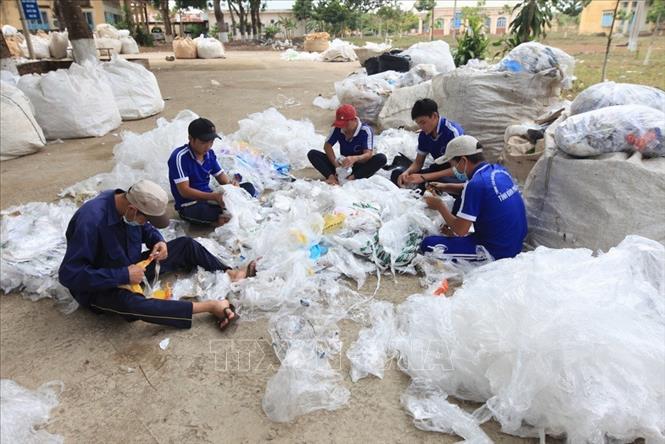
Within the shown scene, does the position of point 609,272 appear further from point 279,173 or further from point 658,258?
point 279,173

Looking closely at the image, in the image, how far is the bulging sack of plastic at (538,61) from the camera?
14.4ft

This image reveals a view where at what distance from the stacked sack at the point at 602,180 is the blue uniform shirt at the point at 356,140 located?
5.48 feet

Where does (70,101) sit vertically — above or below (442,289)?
above

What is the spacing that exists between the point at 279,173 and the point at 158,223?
2.37 meters

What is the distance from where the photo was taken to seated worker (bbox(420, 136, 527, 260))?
2.59 metres

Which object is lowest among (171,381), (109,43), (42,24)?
(171,381)

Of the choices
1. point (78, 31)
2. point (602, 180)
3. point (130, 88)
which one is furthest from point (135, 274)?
point (78, 31)

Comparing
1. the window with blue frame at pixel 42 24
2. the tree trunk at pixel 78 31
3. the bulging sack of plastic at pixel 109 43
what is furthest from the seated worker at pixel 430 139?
the window with blue frame at pixel 42 24

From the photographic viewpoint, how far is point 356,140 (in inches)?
167

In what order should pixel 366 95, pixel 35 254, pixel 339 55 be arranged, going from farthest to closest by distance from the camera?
pixel 339 55, pixel 366 95, pixel 35 254

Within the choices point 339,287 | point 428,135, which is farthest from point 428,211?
point 339,287

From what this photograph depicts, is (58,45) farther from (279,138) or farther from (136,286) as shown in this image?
(136,286)

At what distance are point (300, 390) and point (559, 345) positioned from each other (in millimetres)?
1082

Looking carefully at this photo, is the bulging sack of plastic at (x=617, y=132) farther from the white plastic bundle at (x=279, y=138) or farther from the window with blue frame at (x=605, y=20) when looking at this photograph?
the window with blue frame at (x=605, y=20)
